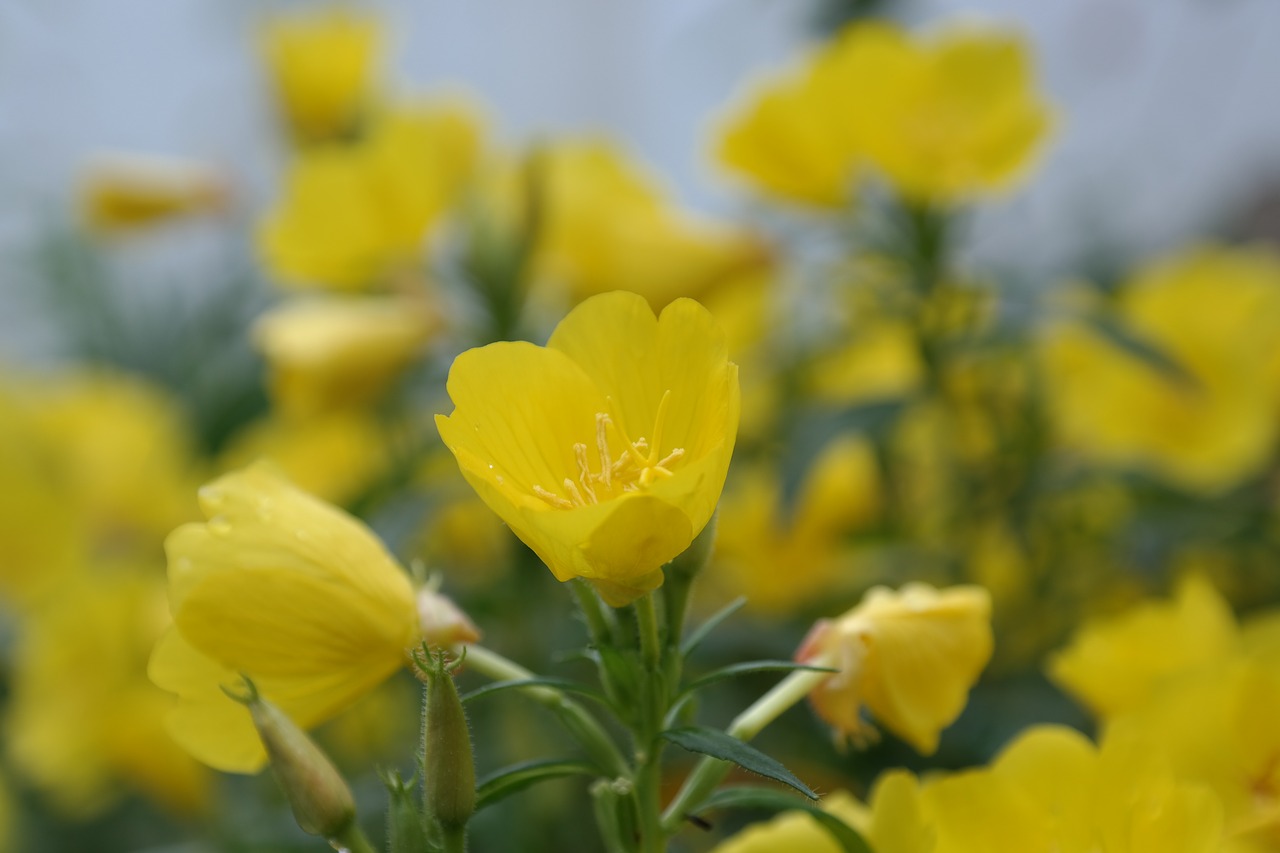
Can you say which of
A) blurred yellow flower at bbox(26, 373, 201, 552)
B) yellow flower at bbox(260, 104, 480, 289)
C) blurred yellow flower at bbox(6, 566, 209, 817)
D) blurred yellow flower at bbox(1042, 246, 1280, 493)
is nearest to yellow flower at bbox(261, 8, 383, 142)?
yellow flower at bbox(260, 104, 480, 289)

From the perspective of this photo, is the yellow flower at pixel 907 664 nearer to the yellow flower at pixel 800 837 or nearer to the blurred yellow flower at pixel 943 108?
the yellow flower at pixel 800 837

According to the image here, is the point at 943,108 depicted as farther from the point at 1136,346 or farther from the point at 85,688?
the point at 85,688

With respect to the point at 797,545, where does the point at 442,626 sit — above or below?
above

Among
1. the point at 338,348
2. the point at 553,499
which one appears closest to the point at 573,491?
the point at 553,499

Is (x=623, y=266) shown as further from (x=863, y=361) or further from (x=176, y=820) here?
(x=176, y=820)

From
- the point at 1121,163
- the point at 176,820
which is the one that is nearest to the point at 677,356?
the point at 176,820
